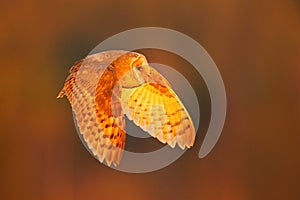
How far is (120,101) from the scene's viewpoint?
1.89 metres

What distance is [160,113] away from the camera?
191cm

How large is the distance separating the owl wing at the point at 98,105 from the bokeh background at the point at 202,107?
0.13 feet

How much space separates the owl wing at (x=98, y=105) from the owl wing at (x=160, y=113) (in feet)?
0.20

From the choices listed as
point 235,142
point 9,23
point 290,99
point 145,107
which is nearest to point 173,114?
point 145,107

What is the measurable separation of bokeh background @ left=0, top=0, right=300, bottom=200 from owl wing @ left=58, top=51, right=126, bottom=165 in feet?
0.13

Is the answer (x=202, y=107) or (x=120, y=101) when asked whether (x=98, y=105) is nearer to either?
(x=120, y=101)

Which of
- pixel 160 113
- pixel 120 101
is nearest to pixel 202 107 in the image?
pixel 160 113

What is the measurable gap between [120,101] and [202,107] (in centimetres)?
35

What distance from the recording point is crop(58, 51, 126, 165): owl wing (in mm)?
1855

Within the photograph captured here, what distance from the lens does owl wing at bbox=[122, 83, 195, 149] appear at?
1.88 meters

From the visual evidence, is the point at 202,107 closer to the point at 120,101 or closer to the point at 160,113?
the point at 160,113

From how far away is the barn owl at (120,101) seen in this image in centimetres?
187

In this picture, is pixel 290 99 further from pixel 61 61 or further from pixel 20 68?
pixel 20 68

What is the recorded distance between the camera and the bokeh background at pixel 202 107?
5.98 feet
